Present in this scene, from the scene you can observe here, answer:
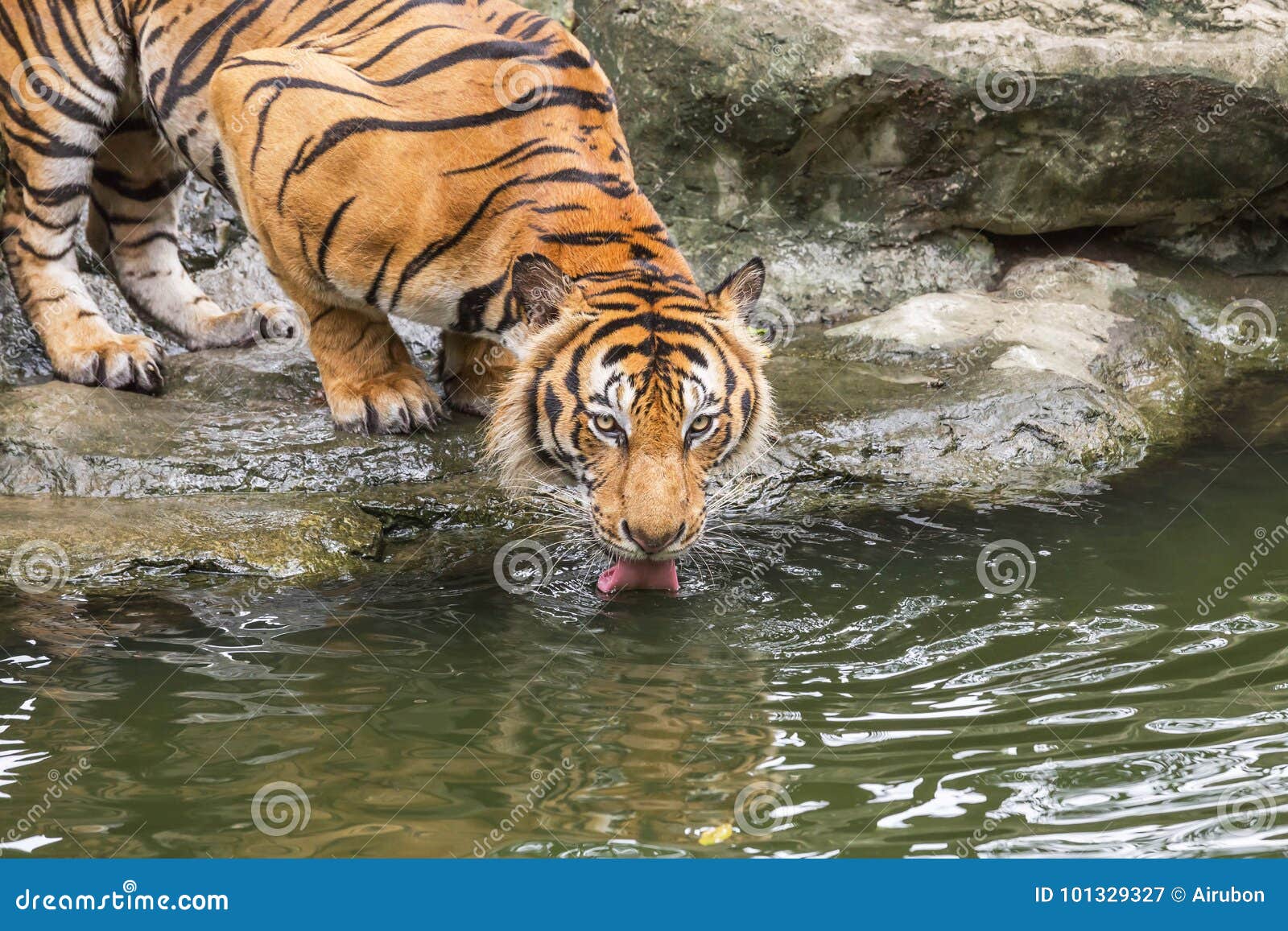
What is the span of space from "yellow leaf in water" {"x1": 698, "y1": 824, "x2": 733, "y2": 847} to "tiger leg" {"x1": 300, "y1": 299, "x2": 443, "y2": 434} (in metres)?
2.72

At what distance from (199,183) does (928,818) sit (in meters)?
5.75

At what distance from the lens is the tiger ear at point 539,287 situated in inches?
178

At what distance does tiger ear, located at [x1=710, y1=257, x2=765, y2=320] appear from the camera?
478cm

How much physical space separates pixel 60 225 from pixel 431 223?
2.13m

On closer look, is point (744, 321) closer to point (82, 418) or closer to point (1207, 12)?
point (82, 418)

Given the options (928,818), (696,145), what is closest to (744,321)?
(928,818)

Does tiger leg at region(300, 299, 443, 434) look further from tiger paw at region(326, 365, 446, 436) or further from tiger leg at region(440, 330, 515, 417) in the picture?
tiger leg at region(440, 330, 515, 417)

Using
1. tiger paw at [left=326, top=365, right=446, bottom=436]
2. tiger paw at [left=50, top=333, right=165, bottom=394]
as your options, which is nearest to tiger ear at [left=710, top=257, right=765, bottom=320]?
tiger paw at [left=326, top=365, right=446, bottom=436]

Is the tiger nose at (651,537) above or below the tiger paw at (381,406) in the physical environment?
below

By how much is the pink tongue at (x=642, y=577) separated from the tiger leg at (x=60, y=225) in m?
2.39

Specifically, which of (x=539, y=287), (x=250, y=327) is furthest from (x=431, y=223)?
(x=250, y=327)

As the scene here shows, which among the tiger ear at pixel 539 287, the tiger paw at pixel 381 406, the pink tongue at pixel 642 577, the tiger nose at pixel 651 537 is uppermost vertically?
the tiger paw at pixel 381 406

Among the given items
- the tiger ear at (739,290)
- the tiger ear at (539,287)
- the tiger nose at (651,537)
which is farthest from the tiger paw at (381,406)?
the tiger nose at (651,537)

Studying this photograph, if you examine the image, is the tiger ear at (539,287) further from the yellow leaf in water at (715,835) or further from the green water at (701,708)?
the yellow leaf in water at (715,835)
